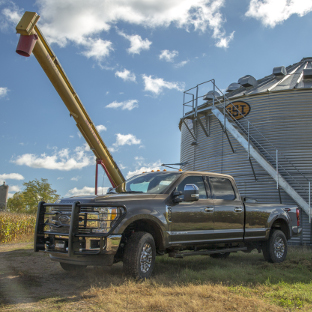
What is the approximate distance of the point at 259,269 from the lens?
26.6 feet

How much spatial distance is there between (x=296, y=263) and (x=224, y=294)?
445 centimetres

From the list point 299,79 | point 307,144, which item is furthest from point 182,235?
point 299,79

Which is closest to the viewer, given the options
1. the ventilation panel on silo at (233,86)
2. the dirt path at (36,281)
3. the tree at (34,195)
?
the dirt path at (36,281)

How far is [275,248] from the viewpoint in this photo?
9.43 meters

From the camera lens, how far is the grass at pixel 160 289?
4.98m

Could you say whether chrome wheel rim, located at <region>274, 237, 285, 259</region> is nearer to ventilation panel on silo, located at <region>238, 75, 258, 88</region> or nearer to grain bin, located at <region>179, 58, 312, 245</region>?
grain bin, located at <region>179, 58, 312, 245</region>

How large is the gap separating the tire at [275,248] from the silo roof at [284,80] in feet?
28.0

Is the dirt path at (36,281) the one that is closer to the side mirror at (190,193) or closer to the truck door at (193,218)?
the truck door at (193,218)

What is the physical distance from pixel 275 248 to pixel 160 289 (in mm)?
4831

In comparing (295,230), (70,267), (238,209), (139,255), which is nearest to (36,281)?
(70,267)

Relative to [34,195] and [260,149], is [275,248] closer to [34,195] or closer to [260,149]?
[260,149]

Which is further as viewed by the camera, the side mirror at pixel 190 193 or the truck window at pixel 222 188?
the truck window at pixel 222 188

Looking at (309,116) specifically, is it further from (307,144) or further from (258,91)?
(258,91)

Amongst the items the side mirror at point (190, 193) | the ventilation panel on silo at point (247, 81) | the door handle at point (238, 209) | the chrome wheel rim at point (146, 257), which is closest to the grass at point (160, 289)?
Result: the chrome wheel rim at point (146, 257)
